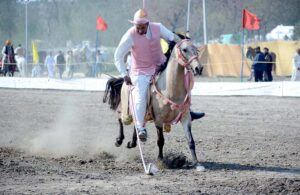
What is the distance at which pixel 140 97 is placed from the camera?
1180cm

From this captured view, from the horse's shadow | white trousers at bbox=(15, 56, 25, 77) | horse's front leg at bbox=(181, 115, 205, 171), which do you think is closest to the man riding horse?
horse's front leg at bbox=(181, 115, 205, 171)

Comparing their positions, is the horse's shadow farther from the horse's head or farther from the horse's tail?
the horse's tail

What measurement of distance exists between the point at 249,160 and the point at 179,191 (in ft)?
11.5

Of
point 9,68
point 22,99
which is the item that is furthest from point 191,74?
point 9,68

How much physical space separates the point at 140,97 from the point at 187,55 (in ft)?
3.74

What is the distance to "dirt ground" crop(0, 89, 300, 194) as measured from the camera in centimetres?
948

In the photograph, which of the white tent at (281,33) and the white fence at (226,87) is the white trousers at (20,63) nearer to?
the white fence at (226,87)

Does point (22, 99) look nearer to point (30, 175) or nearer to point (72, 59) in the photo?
point (30, 175)

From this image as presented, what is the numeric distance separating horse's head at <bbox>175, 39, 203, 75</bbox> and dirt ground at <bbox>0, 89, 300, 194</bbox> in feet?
5.24

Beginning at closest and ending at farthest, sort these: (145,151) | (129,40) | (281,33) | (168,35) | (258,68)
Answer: (129,40), (168,35), (145,151), (258,68), (281,33)

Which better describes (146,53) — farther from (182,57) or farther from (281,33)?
(281,33)

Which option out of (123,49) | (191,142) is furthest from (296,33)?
(191,142)

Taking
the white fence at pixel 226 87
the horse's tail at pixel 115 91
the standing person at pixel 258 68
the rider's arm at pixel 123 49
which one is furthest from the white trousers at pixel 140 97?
the standing person at pixel 258 68

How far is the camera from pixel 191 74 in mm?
11523
